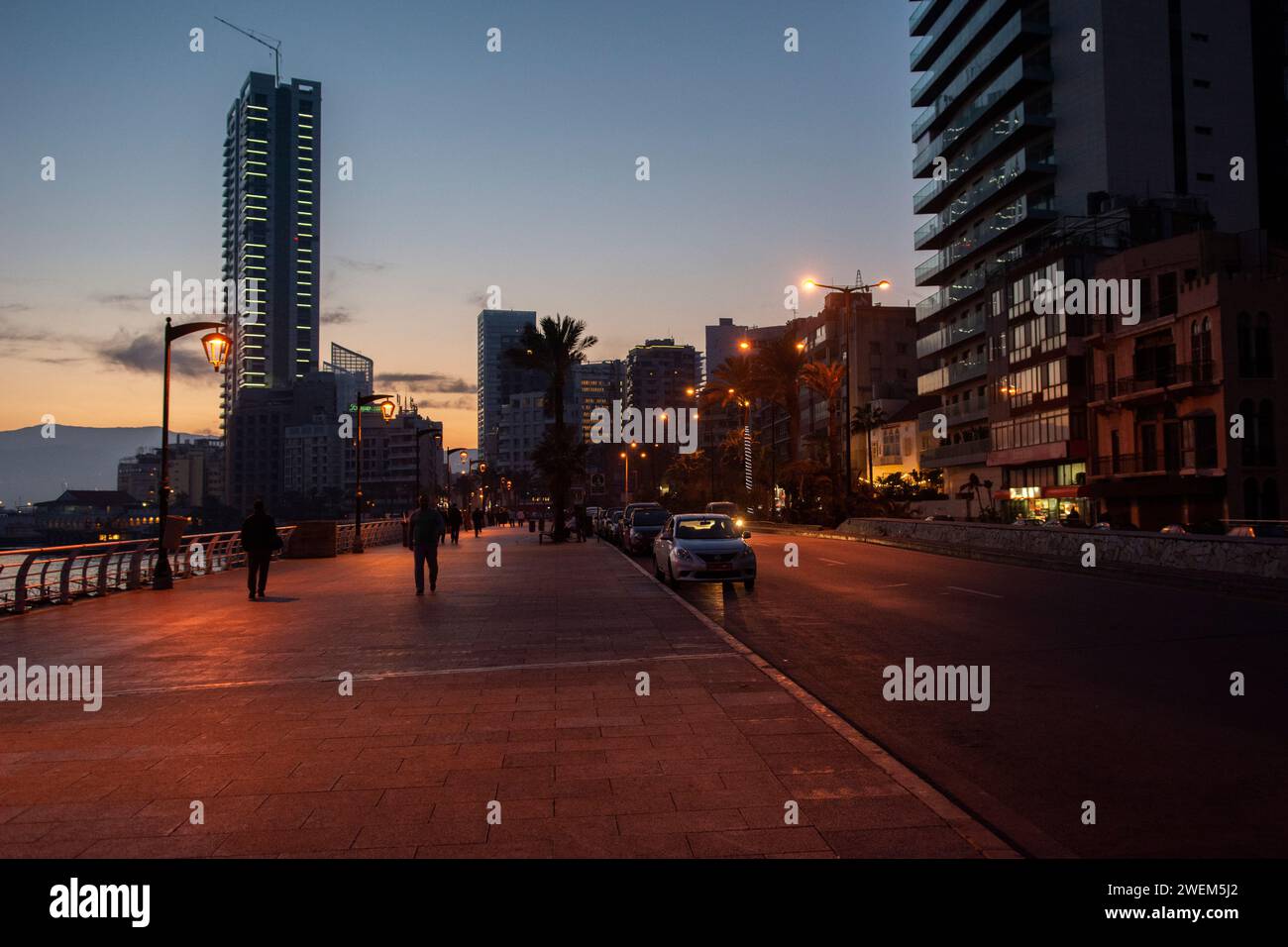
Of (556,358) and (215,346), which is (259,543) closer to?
(215,346)

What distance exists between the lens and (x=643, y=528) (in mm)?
33656

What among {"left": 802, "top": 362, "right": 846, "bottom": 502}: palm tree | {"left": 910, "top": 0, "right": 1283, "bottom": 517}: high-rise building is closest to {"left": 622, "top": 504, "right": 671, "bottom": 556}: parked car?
{"left": 802, "top": 362, "right": 846, "bottom": 502}: palm tree

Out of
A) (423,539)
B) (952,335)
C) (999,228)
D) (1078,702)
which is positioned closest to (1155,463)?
(999,228)

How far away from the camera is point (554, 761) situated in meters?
6.10

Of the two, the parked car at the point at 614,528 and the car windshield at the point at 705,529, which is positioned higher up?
the car windshield at the point at 705,529

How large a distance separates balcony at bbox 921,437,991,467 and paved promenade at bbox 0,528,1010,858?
5636 cm

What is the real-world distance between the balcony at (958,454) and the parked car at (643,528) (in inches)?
1410

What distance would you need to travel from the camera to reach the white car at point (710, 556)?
62.3 ft

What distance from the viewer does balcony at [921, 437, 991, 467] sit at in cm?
6462

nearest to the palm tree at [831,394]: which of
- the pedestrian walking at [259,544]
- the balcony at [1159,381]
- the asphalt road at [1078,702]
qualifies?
the balcony at [1159,381]

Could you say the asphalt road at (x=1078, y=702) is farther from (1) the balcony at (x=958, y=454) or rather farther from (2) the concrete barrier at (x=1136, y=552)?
(1) the balcony at (x=958, y=454)

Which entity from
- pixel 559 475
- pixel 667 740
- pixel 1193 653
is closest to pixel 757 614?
pixel 1193 653

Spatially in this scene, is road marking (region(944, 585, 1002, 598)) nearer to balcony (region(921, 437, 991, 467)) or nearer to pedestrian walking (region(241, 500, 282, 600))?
pedestrian walking (region(241, 500, 282, 600))
